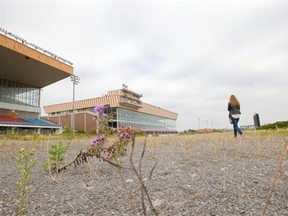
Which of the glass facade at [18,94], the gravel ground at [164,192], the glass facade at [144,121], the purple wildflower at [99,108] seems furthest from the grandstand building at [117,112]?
the purple wildflower at [99,108]

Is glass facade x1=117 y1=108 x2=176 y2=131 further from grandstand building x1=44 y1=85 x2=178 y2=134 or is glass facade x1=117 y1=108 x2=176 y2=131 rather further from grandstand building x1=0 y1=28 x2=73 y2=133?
grandstand building x1=0 y1=28 x2=73 y2=133

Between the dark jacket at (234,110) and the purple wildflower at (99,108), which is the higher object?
the dark jacket at (234,110)

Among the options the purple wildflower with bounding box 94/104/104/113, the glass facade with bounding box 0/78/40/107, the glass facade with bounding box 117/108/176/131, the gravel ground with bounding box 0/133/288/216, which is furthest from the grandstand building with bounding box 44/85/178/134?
the purple wildflower with bounding box 94/104/104/113

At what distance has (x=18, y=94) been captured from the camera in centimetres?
3675

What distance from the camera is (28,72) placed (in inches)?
1334

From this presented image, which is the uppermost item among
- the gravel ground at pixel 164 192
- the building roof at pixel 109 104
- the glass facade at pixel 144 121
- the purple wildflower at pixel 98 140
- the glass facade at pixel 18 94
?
the building roof at pixel 109 104

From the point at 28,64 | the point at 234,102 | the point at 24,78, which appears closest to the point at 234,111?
the point at 234,102

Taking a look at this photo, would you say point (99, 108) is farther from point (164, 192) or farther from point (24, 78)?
point (24, 78)

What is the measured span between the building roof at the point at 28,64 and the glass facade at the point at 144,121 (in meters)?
15.4

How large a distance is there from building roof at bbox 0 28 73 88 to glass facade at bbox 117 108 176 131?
1542 cm

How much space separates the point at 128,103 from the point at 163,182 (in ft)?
185

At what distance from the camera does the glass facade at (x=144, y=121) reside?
57.2 metres

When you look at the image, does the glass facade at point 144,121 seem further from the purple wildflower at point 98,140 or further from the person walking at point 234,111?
the purple wildflower at point 98,140

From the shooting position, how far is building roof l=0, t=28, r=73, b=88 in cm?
2657
